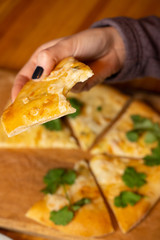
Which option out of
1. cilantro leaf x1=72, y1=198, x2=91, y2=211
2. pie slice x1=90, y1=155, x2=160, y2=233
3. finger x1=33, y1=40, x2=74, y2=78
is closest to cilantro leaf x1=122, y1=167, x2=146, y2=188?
pie slice x1=90, y1=155, x2=160, y2=233

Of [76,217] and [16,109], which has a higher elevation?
[16,109]

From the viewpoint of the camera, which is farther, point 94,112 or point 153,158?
point 94,112

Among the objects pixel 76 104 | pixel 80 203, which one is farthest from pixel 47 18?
pixel 80 203

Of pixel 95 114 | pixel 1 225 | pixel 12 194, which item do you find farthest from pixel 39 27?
pixel 1 225

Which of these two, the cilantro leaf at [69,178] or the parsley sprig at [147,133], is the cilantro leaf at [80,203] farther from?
the parsley sprig at [147,133]

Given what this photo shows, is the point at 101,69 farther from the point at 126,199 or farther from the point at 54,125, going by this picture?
the point at 126,199

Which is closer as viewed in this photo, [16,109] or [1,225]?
[16,109]

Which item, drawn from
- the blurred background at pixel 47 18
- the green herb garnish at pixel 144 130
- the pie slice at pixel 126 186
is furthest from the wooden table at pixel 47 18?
the pie slice at pixel 126 186

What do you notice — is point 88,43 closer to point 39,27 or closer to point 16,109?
point 16,109
